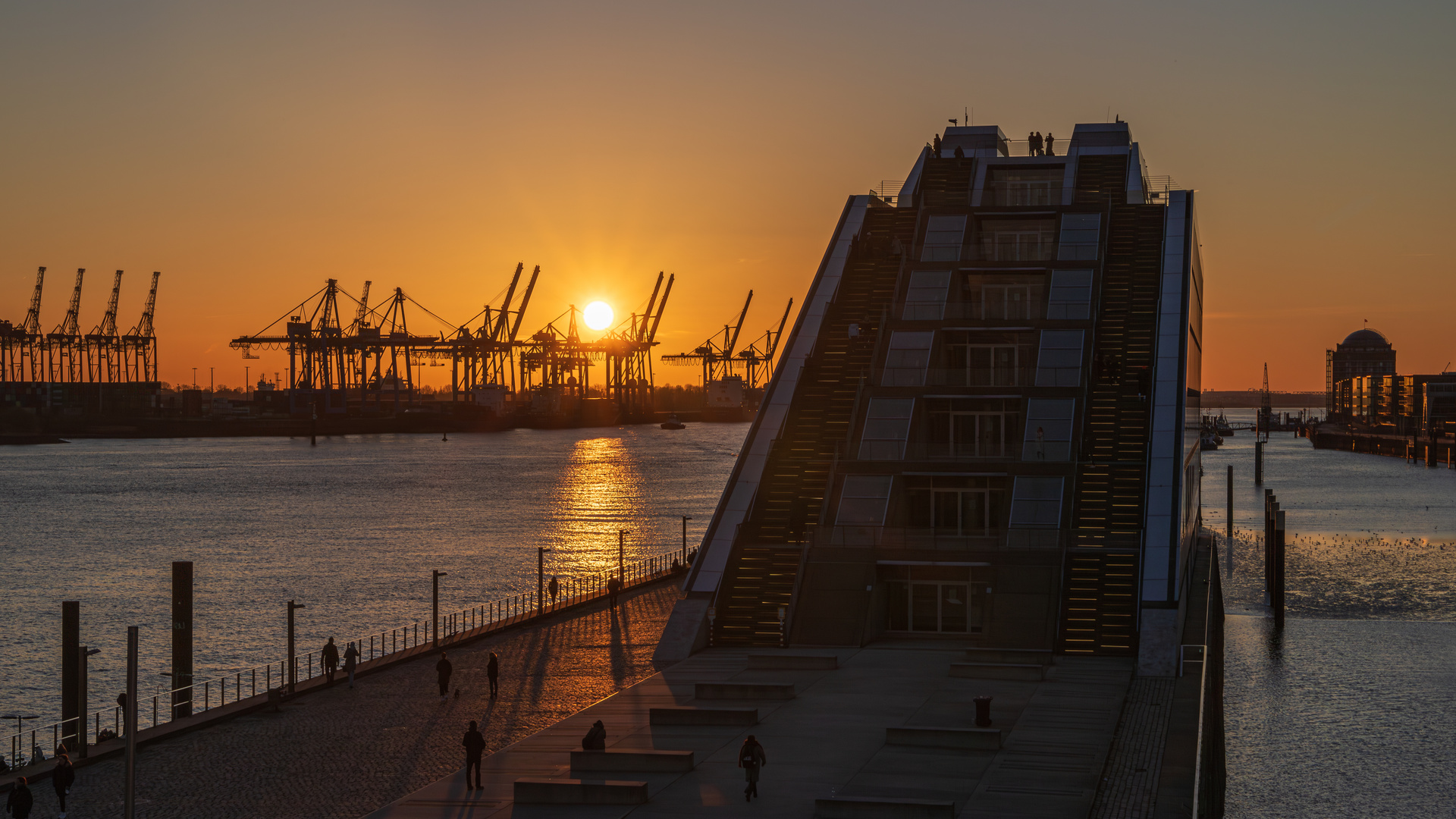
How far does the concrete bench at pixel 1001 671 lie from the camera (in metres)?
28.9

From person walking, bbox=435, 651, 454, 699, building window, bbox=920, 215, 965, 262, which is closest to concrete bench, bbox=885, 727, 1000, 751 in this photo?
person walking, bbox=435, 651, 454, 699

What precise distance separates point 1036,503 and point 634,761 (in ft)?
54.5

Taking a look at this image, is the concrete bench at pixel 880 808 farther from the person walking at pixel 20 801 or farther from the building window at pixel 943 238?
the building window at pixel 943 238

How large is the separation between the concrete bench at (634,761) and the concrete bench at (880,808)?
3435mm

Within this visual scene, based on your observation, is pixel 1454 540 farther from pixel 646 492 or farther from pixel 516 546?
pixel 646 492

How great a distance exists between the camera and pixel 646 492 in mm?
132500

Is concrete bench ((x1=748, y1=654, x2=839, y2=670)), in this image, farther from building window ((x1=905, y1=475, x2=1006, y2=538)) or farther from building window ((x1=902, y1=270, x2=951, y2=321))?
building window ((x1=902, y1=270, x2=951, y2=321))

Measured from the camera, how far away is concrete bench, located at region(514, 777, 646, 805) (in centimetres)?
2098

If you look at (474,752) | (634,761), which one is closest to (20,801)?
(474,752)

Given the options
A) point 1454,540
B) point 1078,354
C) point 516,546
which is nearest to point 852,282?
point 1078,354

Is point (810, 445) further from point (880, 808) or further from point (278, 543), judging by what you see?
point (278, 543)

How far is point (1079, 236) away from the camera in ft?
152

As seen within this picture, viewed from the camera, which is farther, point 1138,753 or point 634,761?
point 1138,753

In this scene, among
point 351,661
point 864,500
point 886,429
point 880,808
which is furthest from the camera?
point 886,429
